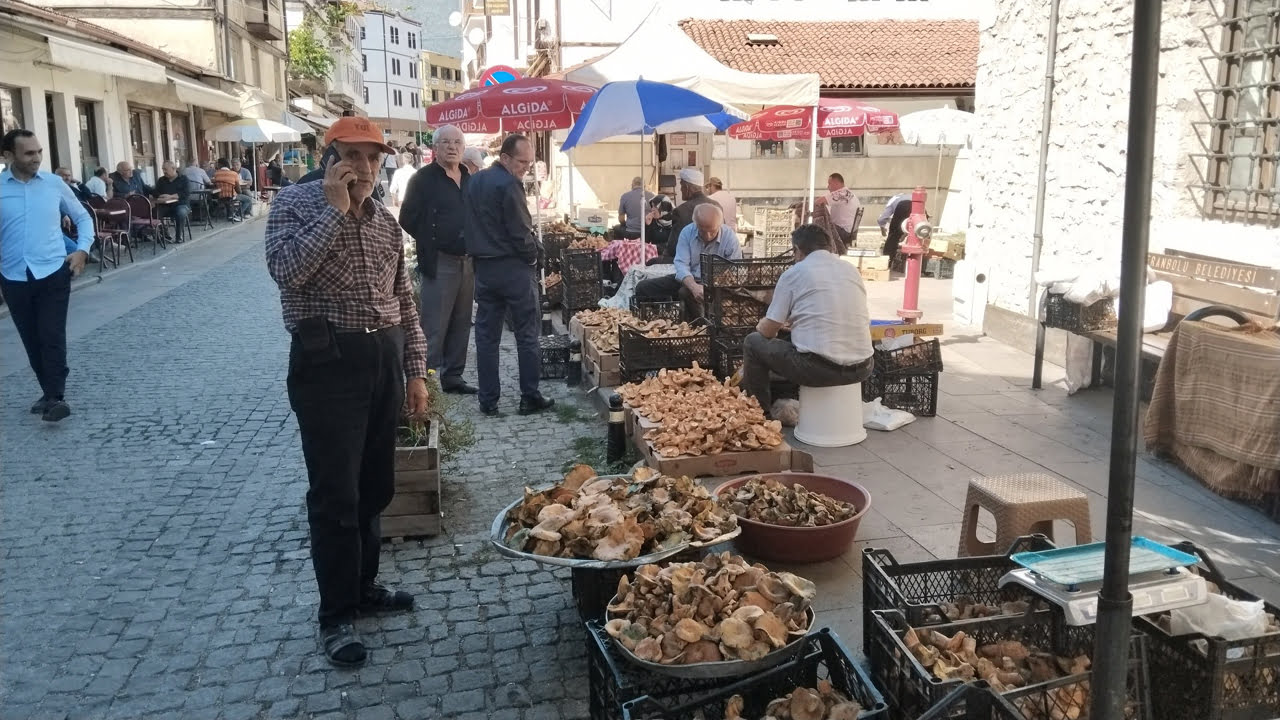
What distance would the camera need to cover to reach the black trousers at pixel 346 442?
3.46 metres

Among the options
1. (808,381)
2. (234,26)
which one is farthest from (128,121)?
(808,381)

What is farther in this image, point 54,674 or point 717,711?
point 54,674

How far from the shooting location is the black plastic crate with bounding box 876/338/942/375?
6.29 meters

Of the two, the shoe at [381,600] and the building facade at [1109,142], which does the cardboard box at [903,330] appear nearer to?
the building facade at [1109,142]

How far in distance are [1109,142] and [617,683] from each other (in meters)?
6.80

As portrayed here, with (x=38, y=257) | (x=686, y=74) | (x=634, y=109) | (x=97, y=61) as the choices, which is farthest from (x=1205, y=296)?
(x=97, y=61)

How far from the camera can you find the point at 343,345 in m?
Answer: 3.47

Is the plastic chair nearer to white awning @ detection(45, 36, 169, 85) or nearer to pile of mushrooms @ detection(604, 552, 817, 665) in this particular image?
white awning @ detection(45, 36, 169, 85)

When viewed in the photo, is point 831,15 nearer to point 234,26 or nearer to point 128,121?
point 128,121

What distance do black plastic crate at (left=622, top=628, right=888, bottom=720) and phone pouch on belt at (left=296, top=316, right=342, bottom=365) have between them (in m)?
1.70

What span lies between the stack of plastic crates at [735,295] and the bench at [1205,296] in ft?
7.67

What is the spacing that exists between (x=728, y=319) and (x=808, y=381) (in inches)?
51.9

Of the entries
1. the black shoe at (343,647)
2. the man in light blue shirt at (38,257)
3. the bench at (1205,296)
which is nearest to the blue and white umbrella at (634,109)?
the bench at (1205,296)

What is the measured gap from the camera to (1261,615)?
8.93 ft
